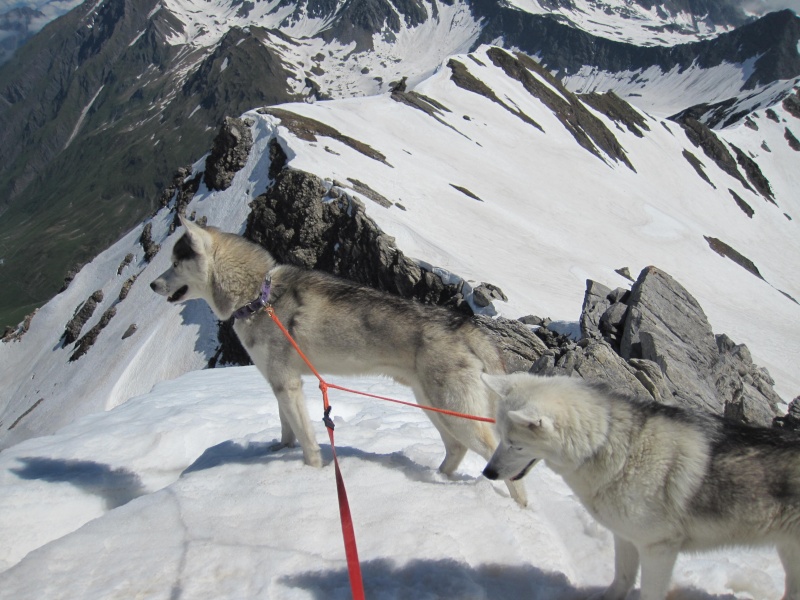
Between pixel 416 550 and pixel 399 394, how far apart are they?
739 cm

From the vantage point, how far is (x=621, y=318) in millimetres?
22797

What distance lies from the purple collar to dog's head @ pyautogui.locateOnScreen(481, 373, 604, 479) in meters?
3.42

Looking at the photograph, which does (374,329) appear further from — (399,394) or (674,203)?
(674,203)

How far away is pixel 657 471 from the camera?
4.51 metres

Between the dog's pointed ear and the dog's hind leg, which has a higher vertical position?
the dog's pointed ear

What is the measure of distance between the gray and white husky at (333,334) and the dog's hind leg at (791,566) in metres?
2.46

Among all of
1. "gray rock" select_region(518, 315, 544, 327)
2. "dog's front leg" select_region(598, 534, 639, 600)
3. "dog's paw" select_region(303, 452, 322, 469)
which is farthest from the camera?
"gray rock" select_region(518, 315, 544, 327)

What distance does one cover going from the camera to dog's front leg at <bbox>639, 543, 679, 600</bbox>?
442cm

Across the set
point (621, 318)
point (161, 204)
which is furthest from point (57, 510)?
point (161, 204)

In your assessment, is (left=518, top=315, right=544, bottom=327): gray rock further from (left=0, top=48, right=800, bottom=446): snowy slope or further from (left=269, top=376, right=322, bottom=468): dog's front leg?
(left=269, top=376, right=322, bottom=468): dog's front leg

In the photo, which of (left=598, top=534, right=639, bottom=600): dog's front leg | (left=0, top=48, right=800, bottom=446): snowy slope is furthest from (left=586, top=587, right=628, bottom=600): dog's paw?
(left=0, top=48, right=800, bottom=446): snowy slope

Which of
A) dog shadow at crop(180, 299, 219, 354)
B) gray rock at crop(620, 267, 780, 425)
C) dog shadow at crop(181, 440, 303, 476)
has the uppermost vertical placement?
dog shadow at crop(181, 440, 303, 476)

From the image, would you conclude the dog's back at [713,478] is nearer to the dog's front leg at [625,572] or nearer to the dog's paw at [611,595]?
the dog's front leg at [625,572]

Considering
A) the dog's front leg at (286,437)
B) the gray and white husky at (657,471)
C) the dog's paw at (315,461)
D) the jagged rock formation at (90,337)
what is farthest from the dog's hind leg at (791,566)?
the jagged rock formation at (90,337)
